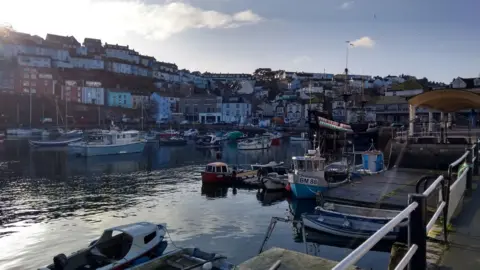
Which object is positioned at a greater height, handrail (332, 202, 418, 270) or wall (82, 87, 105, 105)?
wall (82, 87, 105, 105)

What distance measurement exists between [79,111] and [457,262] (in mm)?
116814

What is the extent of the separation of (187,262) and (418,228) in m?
10.1

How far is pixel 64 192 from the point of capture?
99.1ft

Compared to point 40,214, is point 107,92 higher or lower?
higher

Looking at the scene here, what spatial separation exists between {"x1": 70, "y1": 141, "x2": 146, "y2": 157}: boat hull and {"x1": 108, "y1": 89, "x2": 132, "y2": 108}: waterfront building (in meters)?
62.6

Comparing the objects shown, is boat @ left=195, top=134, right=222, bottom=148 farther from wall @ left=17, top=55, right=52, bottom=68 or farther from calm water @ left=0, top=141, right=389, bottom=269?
wall @ left=17, top=55, right=52, bottom=68

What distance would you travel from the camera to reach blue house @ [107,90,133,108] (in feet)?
395

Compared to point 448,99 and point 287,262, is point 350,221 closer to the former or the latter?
point 287,262

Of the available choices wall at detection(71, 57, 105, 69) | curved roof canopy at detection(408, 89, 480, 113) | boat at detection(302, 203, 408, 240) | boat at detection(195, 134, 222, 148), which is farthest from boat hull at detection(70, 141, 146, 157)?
wall at detection(71, 57, 105, 69)

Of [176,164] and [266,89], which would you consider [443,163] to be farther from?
[266,89]

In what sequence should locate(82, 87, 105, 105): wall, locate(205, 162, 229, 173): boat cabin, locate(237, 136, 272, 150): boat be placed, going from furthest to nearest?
locate(82, 87, 105, 105): wall → locate(237, 136, 272, 150): boat → locate(205, 162, 229, 173): boat cabin

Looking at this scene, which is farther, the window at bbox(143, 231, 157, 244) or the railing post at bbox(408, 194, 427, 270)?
the window at bbox(143, 231, 157, 244)

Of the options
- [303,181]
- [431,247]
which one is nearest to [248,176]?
[303,181]

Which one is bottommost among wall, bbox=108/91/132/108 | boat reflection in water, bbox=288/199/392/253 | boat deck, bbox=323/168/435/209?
boat reflection in water, bbox=288/199/392/253
